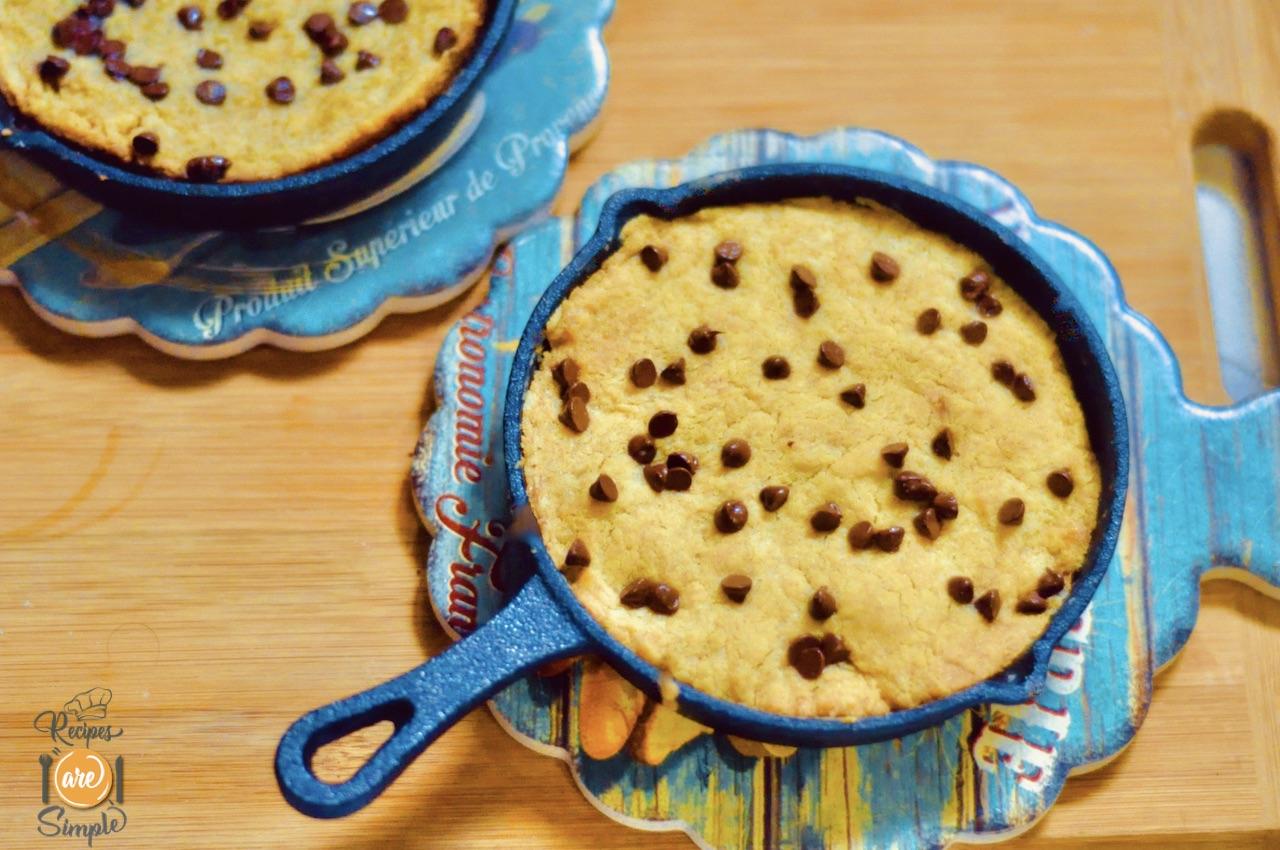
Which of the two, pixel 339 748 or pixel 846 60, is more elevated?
pixel 846 60

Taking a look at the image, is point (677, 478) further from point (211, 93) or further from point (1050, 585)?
point (211, 93)

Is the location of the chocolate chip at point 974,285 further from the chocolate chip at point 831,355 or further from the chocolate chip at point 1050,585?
the chocolate chip at point 1050,585

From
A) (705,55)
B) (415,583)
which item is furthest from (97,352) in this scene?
(705,55)

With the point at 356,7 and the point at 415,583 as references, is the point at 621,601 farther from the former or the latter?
the point at 356,7

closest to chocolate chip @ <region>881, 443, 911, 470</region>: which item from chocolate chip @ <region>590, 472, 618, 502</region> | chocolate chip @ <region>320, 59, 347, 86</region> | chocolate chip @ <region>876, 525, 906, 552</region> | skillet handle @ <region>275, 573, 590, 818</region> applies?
chocolate chip @ <region>876, 525, 906, 552</region>

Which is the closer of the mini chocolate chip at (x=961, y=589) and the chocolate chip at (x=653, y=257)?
the mini chocolate chip at (x=961, y=589)

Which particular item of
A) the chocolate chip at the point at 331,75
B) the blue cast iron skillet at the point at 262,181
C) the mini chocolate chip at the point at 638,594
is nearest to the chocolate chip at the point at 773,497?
the mini chocolate chip at the point at 638,594
